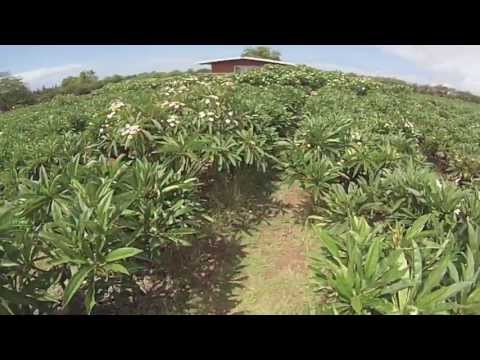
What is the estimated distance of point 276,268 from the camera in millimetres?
2504

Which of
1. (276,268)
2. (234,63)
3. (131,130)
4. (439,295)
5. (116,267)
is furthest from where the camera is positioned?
(234,63)

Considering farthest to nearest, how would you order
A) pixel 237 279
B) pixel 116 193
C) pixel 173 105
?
pixel 173 105, pixel 237 279, pixel 116 193

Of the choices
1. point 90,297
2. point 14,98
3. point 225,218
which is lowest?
point 14,98

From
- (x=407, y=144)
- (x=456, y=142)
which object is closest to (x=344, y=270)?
(x=407, y=144)

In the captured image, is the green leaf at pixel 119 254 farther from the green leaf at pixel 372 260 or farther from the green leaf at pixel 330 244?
the green leaf at pixel 372 260

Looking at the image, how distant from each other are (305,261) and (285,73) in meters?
8.98

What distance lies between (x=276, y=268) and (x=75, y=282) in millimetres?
1497

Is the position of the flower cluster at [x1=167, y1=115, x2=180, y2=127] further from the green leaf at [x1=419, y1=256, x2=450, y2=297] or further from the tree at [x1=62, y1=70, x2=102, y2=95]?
the tree at [x1=62, y1=70, x2=102, y2=95]

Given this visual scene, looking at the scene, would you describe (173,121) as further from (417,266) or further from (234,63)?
(234,63)

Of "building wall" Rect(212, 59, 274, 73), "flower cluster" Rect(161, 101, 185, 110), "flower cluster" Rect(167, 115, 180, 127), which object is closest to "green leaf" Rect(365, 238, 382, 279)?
"flower cluster" Rect(167, 115, 180, 127)

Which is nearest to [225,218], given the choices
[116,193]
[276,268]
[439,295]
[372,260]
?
[276,268]

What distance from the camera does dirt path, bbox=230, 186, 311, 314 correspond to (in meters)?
2.13

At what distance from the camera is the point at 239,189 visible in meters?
3.34
